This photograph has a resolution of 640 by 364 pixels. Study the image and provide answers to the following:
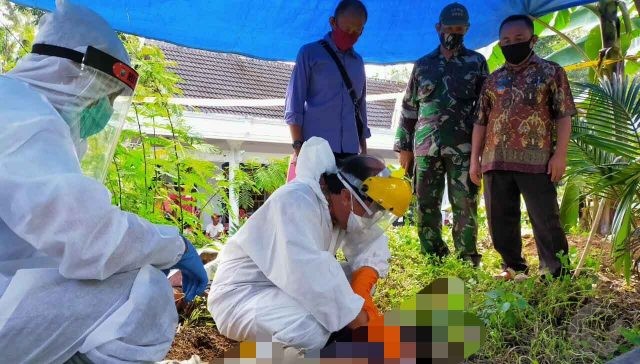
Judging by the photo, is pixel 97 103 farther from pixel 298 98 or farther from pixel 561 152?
pixel 561 152

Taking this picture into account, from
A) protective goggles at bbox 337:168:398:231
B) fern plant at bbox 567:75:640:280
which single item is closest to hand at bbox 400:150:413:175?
fern plant at bbox 567:75:640:280

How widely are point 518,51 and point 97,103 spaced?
9.95 feet

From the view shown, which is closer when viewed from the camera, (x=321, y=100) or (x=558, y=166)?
(x=558, y=166)

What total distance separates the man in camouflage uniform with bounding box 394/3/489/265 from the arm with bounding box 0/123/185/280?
10.4 feet

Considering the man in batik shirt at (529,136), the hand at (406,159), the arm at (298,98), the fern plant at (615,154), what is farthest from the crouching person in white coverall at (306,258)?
the hand at (406,159)

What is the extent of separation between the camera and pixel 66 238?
67.2 inches

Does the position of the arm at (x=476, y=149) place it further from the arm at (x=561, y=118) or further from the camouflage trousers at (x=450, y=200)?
the arm at (x=561, y=118)

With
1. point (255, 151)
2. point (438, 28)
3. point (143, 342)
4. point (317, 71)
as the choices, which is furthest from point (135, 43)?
point (255, 151)

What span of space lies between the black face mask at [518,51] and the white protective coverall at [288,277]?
2007 mm

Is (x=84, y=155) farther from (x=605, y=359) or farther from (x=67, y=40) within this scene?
(x=605, y=359)

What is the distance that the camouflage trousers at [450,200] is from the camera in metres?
4.62

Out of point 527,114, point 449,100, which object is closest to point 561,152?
point 527,114

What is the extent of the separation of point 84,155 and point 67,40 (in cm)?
49

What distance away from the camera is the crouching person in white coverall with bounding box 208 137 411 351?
255 cm
